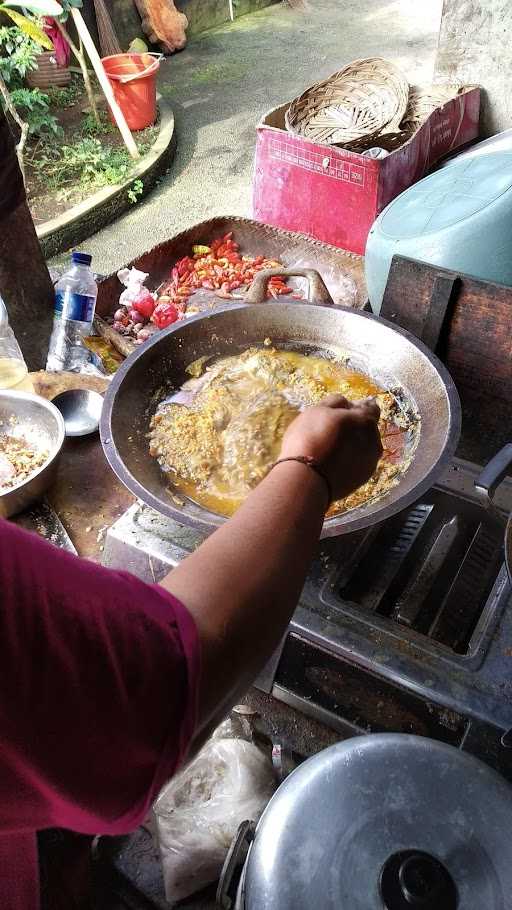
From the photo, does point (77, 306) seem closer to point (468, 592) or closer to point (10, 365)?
point (10, 365)

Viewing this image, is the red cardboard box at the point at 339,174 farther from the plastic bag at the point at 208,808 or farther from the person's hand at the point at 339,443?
the plastic bag at the point at 208,808

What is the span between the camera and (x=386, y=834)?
1316mm

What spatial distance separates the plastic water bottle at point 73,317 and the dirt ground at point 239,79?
2.67 m

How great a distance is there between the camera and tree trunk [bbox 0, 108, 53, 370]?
105 inches

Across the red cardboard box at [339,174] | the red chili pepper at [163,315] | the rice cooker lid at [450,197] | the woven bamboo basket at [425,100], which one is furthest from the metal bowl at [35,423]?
the woven bamboo basket at [425,100]

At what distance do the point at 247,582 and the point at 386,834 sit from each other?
74cm

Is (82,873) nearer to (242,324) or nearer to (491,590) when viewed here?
(491,590)

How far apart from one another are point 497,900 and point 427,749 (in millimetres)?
304

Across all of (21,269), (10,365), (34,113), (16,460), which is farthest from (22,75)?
(16,460)

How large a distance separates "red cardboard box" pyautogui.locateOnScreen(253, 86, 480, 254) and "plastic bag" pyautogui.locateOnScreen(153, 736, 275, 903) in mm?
3755

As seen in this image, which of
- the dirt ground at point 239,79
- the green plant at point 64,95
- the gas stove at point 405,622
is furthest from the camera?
the green plant at point 64,95

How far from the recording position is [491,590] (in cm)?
186

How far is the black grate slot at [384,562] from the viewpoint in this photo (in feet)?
6.23

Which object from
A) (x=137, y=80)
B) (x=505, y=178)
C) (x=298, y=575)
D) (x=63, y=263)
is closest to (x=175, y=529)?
(x=298, y=575)
